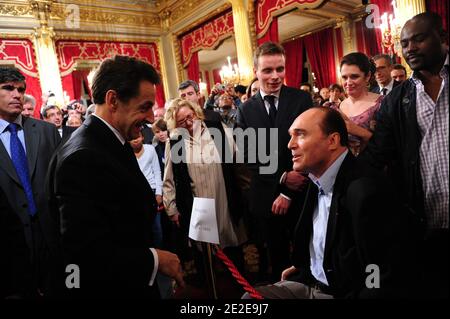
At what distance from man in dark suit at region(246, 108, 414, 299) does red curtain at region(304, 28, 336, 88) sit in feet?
34.6

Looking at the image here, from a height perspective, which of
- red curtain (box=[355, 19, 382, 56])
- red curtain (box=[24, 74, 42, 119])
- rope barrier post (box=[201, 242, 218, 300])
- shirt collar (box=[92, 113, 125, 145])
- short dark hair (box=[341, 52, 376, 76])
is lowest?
rope barrier post (box=[201, 242, 218, 300])

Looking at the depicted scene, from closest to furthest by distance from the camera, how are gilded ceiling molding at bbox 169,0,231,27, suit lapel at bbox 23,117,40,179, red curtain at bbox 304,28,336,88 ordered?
suit lapel at bbox 23,117,40,179
gilded ceiling molding at bbox 169,0,231,27
red curtain at bbox 304,28,336,88

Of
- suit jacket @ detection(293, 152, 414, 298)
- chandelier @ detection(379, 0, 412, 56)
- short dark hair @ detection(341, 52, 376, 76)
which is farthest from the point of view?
chandelier @ detection(379, 0, 412, 56)

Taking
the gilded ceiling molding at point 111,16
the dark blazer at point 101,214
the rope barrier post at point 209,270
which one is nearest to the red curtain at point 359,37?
→ the gilded ceiling molding at point 111,16

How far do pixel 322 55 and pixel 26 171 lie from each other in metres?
11.0

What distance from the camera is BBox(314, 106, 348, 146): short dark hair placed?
139 centimetres

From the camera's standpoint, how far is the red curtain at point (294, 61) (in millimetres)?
11750

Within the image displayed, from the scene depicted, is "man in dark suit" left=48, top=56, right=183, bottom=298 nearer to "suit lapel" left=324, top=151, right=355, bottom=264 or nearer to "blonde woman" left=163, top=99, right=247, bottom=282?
"suit lapel" left=324, top=151, right=355, bottom=264

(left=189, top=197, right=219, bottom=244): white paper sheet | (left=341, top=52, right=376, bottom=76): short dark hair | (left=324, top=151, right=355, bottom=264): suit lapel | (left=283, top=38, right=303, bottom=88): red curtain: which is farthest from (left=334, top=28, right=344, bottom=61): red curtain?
(left=324, top=151, right=355, bottom=264): suit lapel

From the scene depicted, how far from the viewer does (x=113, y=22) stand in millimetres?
7836

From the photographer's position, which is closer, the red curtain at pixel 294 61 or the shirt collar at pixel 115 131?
the shirt collar at pixel 115 131

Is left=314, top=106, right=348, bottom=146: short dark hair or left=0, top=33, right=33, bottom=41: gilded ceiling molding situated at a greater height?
left=0, top=33, right=33, bottom=41: gilded ceiling molding

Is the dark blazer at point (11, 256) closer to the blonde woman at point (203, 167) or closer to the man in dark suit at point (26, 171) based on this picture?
the man in dark suit at point (26, 171)

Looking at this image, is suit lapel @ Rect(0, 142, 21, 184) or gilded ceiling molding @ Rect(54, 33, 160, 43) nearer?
suit lapel @ Rect(0, 142, 21, 184)
